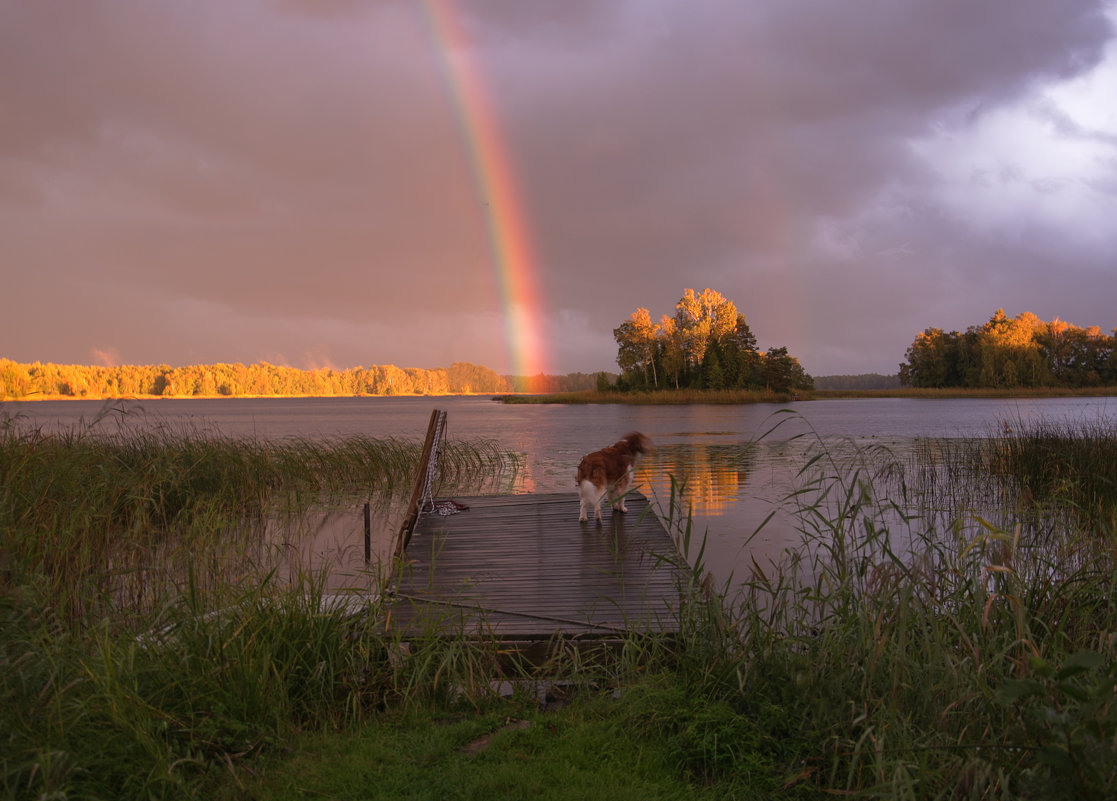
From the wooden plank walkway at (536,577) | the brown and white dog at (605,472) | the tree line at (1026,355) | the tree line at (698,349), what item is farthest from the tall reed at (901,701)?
the tree line at (1026,355)

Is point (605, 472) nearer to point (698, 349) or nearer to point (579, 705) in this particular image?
point (579, 705)

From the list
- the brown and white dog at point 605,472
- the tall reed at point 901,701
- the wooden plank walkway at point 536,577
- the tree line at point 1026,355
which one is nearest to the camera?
the tall reed at point 901,701

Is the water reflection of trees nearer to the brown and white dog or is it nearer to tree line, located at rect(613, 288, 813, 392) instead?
Result: the brown and white dog

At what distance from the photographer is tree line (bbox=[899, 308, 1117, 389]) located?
265 feet

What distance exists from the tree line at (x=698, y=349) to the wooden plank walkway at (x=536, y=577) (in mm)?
65865

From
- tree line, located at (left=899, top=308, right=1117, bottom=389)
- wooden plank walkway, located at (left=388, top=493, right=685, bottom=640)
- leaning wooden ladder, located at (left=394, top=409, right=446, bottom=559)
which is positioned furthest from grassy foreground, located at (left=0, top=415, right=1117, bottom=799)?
tree line, located at (left=899, top=308, right=1117, bottom=389)

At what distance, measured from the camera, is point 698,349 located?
243 feet

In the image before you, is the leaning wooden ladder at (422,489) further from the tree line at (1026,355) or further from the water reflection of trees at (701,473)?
the tree line at (1026,355)

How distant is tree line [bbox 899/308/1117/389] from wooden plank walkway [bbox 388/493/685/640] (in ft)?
293

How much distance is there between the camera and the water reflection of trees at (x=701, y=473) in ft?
46.2

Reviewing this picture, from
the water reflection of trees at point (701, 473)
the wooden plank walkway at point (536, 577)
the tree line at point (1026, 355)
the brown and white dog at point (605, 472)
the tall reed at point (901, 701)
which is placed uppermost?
the tree line at point (1026, 355)

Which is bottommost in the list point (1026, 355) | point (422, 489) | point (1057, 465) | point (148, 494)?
point (1057, 465)

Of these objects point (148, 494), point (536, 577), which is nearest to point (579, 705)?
point (536, 577)

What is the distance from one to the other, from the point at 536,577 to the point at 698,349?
2749 inches
